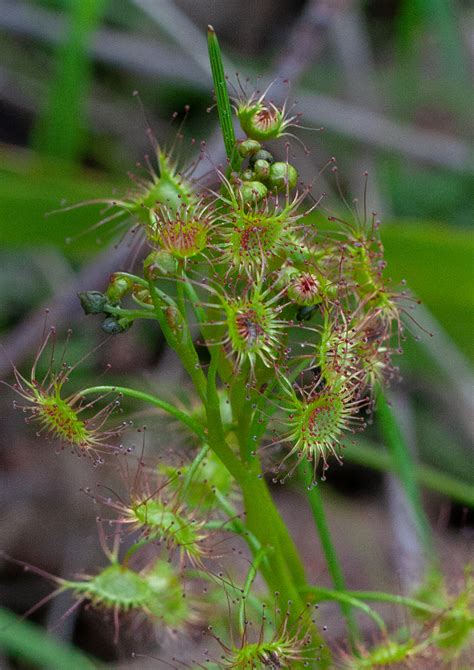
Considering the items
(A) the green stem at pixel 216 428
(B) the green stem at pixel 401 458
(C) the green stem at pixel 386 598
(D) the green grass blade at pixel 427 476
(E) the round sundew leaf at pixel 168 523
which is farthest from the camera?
(D) the green grass blade at pixel 427 476

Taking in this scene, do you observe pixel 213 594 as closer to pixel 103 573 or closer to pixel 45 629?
pixel 103 573

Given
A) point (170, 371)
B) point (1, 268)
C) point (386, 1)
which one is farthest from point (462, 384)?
point (386, 1)

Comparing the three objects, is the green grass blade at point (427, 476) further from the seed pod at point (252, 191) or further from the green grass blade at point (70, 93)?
the green grass blade at point (70, 93)

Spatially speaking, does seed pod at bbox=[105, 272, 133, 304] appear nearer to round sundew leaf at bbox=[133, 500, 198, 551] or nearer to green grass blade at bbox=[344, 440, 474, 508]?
round sundew leaf at bbox=[133, 500, 198, 551]

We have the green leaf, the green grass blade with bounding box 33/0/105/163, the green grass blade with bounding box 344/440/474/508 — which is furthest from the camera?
the green grass blade with bounding box 33/0/105/163

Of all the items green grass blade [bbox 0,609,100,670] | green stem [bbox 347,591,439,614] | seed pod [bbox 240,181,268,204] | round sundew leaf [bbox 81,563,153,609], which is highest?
seed pod [bbox 240,181,268,204]

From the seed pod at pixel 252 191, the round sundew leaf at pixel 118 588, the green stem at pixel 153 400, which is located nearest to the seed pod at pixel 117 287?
the green stem at pixel 153 400

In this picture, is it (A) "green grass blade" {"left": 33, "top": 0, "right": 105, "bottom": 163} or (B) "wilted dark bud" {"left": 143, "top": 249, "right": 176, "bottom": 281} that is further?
(A) "green grass blade" {"left": 33, "top": 0, "right": 105, "bottom": 163}

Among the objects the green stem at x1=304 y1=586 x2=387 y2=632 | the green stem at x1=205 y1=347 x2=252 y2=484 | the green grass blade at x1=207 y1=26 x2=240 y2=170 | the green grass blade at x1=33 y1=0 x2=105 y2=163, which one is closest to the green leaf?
the green grass blade at x1=33 y1=0 x2=105 y2=163
